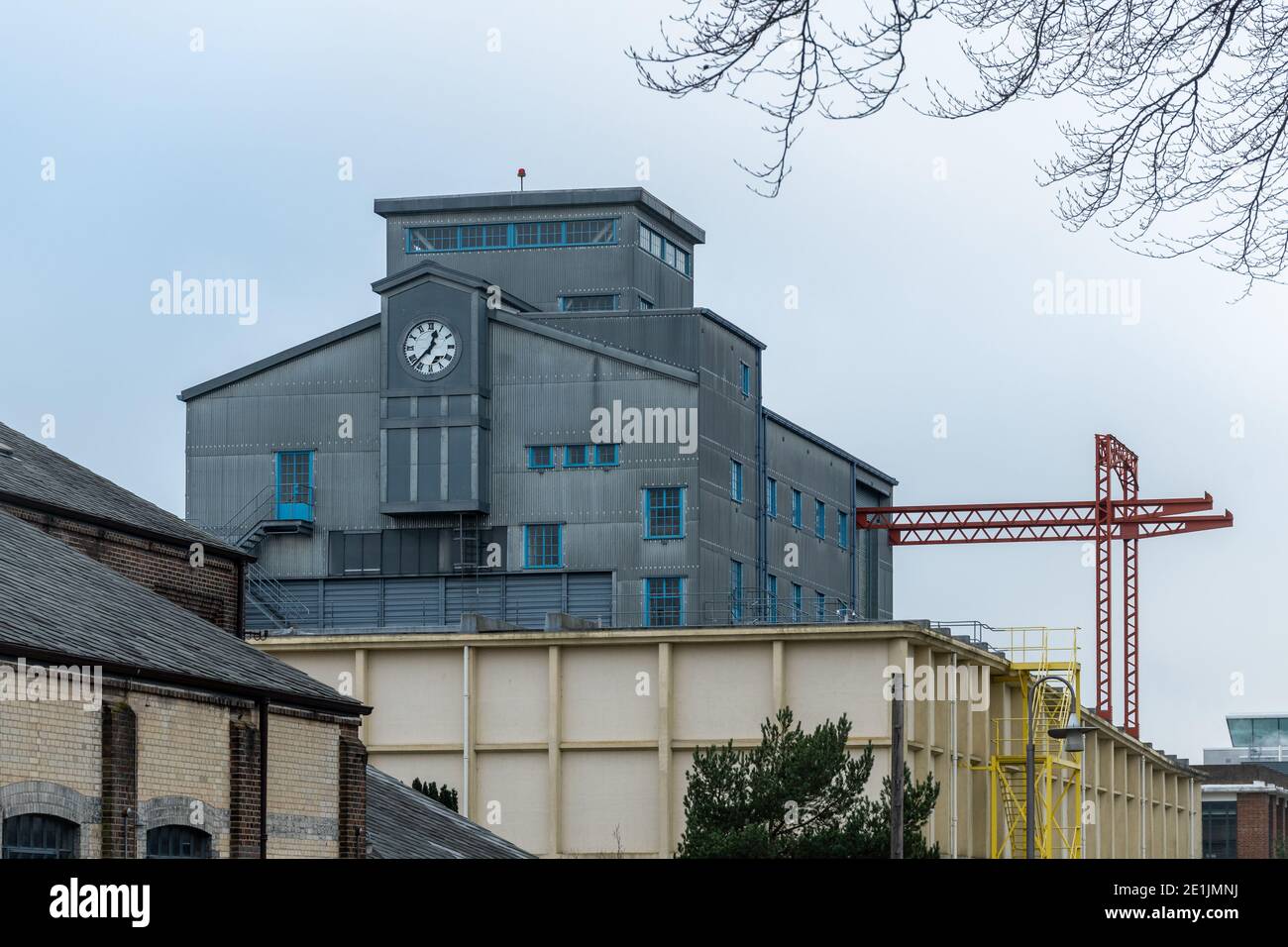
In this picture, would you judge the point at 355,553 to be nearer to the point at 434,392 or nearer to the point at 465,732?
the point at 434,392

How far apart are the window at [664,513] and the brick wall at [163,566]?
90.0ft

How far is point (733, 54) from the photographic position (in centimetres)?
916

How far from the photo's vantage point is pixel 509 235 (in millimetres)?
70688

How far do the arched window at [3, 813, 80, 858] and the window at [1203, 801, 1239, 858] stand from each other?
8510cm

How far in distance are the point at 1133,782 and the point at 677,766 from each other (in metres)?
31.3

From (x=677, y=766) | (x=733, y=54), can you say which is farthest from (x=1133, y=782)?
(x=733, y=54)

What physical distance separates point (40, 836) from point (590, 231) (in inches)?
2028

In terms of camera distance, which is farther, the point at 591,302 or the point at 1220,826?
the point at 1220,826

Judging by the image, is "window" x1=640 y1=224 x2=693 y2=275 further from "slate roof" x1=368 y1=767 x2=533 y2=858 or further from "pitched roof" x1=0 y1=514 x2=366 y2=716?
"pitched roof" x1=0 y1=514 x2=366 y2=716

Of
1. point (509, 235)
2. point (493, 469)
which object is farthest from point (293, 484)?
point (509, 235)

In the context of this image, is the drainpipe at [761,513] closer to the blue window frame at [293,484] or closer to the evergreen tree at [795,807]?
the blue window frame at [293,484]

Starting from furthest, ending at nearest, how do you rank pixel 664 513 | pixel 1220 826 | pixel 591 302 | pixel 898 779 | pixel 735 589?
pixel 1220 826 < pixel 591 302 < pixel 735 589 < pixel 664 513 < pixel 898 779
